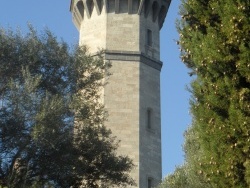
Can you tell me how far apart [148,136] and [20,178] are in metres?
10.8

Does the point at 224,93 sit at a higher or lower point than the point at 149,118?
lower

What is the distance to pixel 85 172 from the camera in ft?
64.0

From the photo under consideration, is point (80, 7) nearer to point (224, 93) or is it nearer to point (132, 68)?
point (132, 68)

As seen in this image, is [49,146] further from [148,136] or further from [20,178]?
[148,136]

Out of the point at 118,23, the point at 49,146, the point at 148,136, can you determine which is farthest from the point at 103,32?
the point at 49,146

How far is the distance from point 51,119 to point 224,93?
7785 millimetres

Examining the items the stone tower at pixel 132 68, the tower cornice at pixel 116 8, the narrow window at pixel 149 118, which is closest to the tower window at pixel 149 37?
the stone tower at pixel 132 68

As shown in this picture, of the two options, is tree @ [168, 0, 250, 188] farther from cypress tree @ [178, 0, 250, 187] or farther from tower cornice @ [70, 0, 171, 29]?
tower cornice @ [70, 0, 171, 29]

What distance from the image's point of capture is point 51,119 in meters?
18.0

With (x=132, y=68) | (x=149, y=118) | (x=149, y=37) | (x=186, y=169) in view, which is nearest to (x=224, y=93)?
(x=186, y=169)

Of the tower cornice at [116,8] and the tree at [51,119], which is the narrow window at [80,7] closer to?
the tower cornice at [116,8]

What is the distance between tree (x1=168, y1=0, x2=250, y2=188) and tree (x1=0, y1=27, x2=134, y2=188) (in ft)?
23.1

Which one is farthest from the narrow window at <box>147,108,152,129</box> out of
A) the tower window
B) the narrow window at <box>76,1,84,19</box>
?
the narrow window at <box>76,1,84,19</box>

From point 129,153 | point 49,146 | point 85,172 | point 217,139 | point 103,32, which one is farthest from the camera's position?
point 103,32
